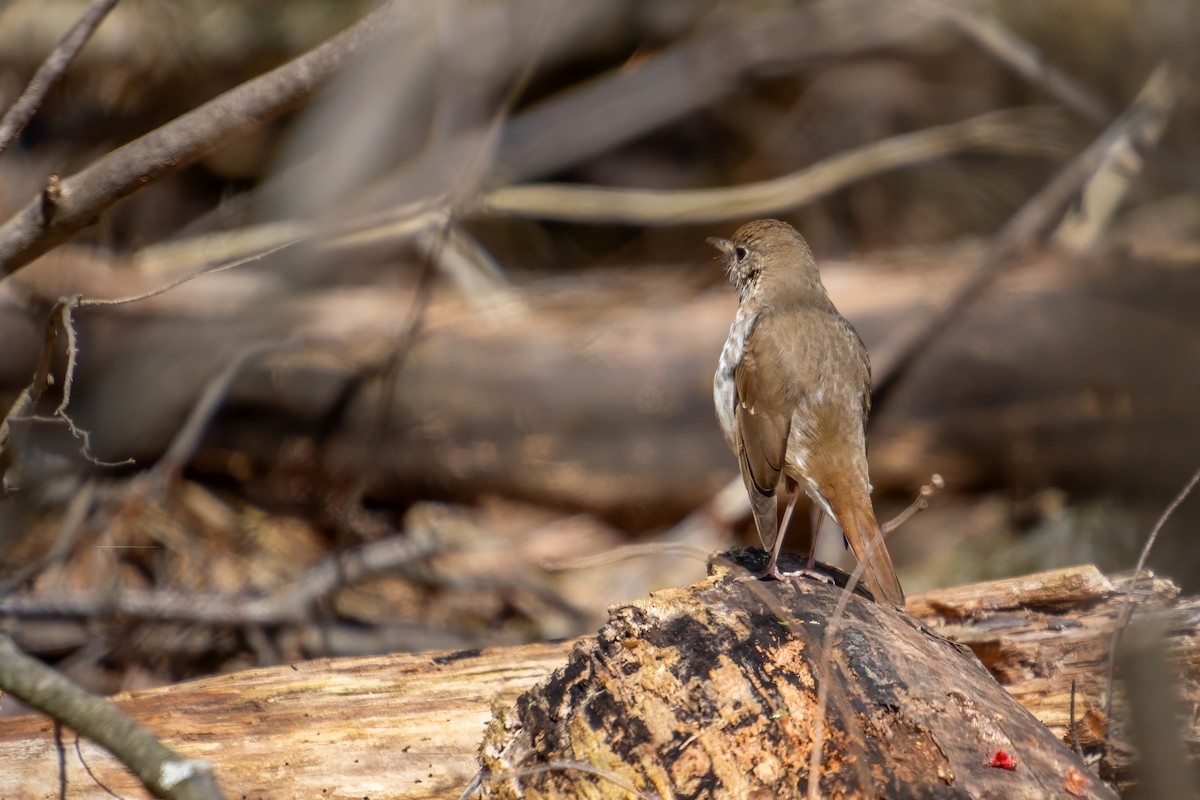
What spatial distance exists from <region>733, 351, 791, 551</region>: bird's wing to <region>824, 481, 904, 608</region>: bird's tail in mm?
172

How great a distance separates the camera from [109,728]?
225 centimetres

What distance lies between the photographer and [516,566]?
530cm

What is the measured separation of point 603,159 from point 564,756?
6.17 meters

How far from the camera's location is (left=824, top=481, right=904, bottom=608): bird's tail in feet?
9.36

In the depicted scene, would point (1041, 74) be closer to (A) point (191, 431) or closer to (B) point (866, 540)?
(B) point (866, 540)

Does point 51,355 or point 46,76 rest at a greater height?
point 46,76

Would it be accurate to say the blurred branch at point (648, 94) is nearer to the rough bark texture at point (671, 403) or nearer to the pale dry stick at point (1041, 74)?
the pale dry stick at point (1041, 74)

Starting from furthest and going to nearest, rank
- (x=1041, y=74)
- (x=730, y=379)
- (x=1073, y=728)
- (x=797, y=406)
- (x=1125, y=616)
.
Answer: (x=1041, y=74) < (x=730, y=379) < (x=797, y=406) < (x=1073, y=728) < (x=1125, y=616)

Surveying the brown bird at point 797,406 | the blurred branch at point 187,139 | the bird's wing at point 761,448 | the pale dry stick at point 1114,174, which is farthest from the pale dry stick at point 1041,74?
the blurred branch at point 187,139

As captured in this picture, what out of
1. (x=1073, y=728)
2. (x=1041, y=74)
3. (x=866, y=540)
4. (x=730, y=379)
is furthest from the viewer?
(x=1041, y=74)

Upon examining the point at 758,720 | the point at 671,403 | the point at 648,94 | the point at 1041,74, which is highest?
the point at 1041,74

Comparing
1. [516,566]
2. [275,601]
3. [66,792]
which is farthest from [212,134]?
[516,566]

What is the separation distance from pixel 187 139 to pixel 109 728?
142 cm

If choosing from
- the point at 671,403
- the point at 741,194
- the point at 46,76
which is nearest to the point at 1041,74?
the point at 741,194
